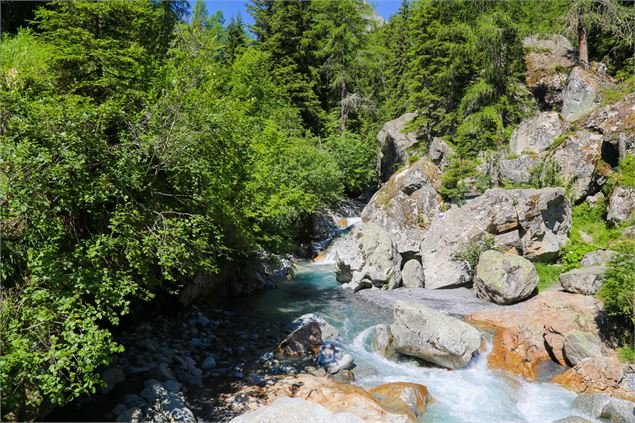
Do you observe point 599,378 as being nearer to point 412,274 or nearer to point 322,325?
point 322,325

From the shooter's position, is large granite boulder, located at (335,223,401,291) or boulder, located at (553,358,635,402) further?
large granite boulder, located at (335,223,401,291)

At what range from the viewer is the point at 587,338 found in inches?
422

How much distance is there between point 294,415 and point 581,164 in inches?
792

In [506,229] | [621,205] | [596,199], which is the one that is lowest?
[506,229]

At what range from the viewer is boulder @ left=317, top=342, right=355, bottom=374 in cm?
1077

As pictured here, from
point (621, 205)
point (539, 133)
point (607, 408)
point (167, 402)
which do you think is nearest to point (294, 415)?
point (167, 402)

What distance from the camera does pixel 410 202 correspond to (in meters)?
23.8

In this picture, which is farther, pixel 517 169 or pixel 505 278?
pixel 517 169

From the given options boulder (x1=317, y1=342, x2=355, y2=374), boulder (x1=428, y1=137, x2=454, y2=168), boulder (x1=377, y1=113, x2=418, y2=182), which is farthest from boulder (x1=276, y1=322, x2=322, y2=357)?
boulder (x1=377, y1=113, x2=418, y2=182)

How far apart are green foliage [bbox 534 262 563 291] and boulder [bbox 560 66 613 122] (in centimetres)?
1113

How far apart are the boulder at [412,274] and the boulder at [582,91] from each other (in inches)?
538

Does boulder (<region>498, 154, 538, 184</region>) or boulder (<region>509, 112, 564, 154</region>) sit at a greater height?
boulder (<region>509, 112, 564, 154</region>)

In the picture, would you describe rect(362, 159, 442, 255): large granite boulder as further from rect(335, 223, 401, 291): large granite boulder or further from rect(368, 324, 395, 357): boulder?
rect(368, 324, 395, 357): boulder

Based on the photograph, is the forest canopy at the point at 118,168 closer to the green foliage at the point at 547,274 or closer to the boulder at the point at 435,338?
the boulder at the point at 435,338
